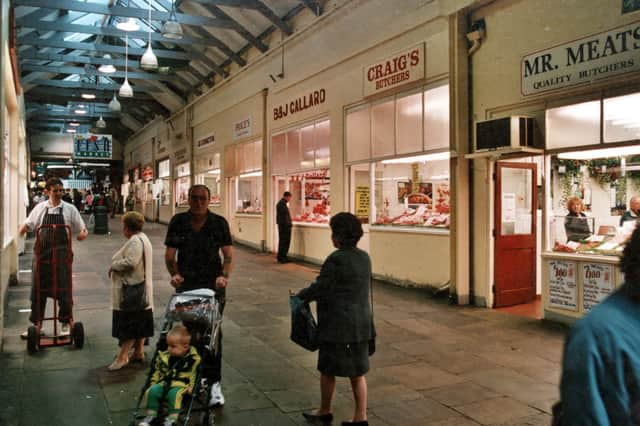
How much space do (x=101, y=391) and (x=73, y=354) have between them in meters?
1.35

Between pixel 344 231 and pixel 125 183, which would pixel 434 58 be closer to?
pixel 344 231

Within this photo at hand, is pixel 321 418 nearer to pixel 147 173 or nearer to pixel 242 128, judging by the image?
pixel 242 128

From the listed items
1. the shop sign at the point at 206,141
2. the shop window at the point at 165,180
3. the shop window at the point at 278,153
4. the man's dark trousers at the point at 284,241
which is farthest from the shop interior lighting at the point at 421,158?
the shop window at the point at 165,180

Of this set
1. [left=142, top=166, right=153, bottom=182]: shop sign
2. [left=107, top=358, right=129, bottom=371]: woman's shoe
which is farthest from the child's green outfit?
[left=142, top=166, right=153, bottom=182]: shop sign

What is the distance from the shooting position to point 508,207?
29.5ft

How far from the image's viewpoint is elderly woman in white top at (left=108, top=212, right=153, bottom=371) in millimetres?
5629

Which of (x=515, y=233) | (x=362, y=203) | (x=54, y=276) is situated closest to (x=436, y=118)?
(x=515, y=233)

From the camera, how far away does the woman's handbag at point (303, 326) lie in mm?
4211

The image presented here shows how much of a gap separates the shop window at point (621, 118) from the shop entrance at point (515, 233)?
1746 millimetres

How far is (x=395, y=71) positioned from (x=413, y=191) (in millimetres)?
2248

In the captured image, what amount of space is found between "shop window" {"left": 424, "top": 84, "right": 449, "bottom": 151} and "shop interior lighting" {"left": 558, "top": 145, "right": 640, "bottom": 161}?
7.04ft

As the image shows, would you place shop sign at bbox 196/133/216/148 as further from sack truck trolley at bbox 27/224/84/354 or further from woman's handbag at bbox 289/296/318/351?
woman's handbag at bbox 289/296/318/351

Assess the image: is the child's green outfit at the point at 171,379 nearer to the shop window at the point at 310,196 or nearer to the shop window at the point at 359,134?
the shop window at the point at 359,134

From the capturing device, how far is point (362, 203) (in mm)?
12562
